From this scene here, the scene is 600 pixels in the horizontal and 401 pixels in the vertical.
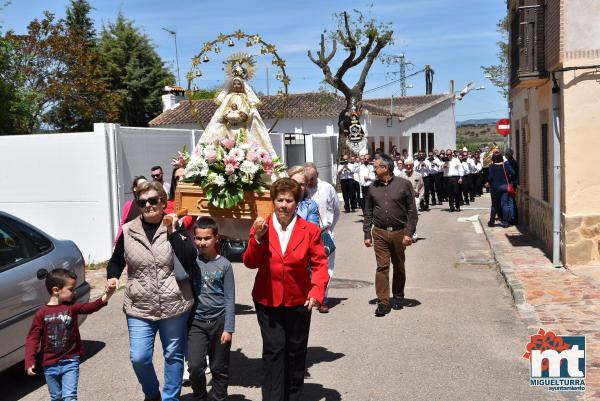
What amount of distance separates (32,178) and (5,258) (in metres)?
8.02

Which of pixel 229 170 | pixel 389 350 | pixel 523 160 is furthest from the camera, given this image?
pixel 523 160

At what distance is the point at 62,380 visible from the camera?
5.11m

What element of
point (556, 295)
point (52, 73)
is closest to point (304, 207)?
point (556, 295)

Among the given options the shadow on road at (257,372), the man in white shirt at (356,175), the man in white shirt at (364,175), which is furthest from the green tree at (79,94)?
the shadow on road at (257,372)

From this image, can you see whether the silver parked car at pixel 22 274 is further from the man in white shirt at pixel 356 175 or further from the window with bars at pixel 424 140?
the window with bars at pixel 424 140

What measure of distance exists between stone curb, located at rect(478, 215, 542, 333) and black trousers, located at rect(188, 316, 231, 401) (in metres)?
3.82

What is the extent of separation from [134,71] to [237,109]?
43010 mm

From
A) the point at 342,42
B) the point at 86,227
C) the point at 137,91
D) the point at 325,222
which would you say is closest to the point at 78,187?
the point at 86,227

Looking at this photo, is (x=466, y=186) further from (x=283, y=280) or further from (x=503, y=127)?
(x=283, y=280)

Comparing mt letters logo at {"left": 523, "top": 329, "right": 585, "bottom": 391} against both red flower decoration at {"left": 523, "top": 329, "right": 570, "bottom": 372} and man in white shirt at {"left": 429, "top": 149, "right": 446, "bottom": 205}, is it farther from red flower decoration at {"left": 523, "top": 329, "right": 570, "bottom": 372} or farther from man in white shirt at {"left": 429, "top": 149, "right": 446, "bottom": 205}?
man in white shirt at {"left": 429, "top": 149, "right": 446, "bottom": 205}

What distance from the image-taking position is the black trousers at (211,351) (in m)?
5.34

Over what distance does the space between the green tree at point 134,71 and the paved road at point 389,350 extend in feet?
133

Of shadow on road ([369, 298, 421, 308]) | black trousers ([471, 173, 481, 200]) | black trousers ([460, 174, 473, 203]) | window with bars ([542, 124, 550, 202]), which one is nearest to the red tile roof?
black trousers ([471, 173, 481, 200])

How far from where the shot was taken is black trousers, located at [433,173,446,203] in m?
24.1
